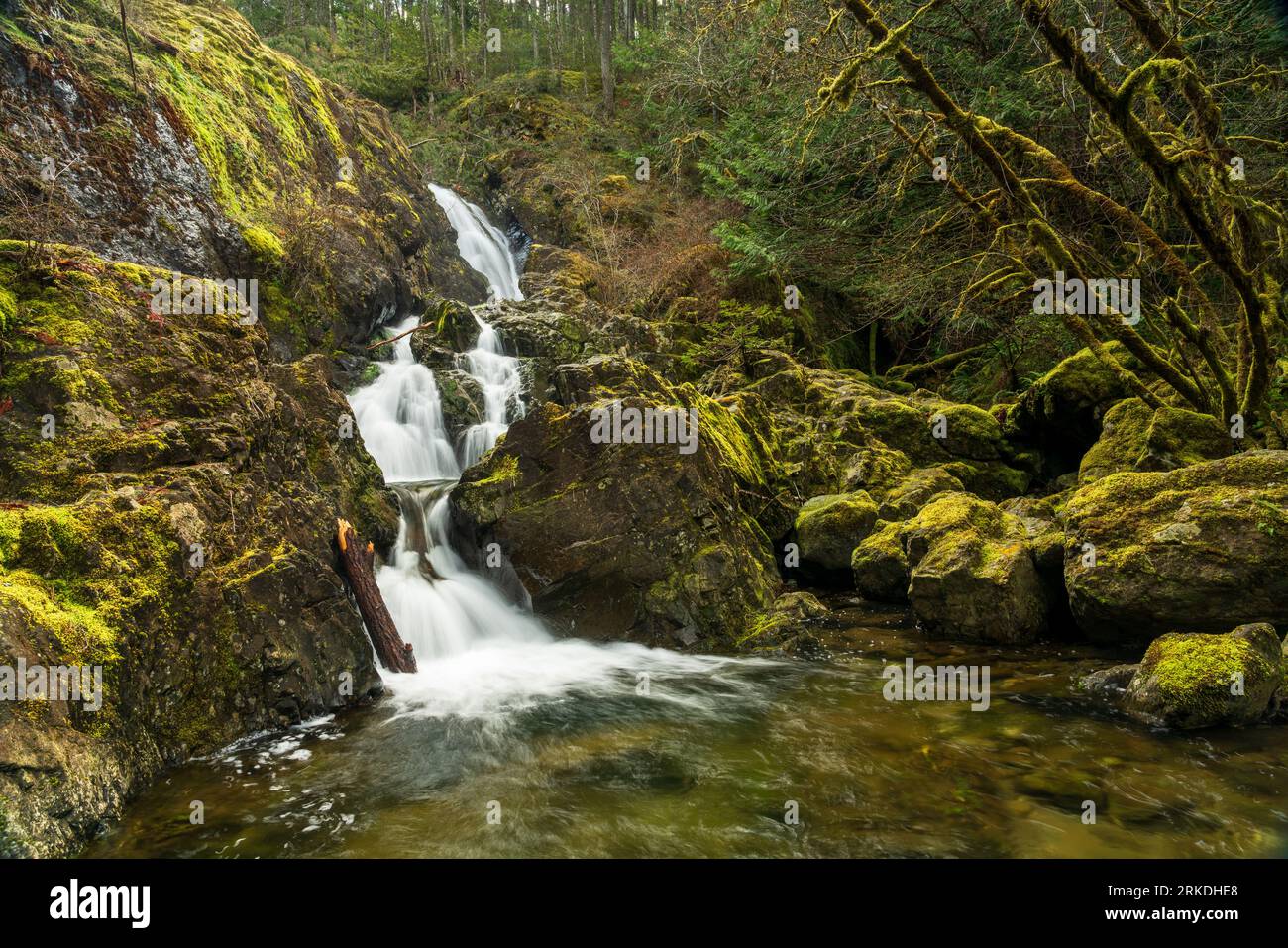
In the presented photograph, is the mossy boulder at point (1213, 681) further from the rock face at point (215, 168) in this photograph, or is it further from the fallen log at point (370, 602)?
the rock face at point (215, 168)

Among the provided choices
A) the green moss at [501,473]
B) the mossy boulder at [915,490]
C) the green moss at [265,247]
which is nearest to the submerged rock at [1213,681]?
the mossy boulder at [915,490]

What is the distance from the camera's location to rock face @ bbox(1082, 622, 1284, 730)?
4.98m

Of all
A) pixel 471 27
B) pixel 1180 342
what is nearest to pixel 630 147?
pixel 471 27

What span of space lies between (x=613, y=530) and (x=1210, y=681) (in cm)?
598

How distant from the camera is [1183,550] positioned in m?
6.10

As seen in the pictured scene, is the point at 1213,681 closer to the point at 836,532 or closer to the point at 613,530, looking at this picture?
the point at 836,532

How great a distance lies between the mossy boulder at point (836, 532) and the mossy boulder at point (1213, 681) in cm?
493

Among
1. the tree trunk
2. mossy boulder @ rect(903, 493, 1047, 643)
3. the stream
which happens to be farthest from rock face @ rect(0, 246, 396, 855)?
the tree trunk

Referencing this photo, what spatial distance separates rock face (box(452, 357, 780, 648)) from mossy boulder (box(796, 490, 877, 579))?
4.11 ft

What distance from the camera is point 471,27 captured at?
135ft

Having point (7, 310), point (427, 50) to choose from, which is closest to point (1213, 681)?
point (7, 310)

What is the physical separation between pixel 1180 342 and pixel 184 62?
59.5 ft

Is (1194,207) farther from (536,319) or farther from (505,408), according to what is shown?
(536,319)

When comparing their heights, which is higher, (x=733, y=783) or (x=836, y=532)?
(x=836, y=532)
